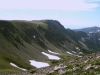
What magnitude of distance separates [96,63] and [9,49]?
447 feet

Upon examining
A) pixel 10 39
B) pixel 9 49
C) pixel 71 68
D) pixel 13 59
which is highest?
pixel 10 39

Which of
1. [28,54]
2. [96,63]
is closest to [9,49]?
[28,54]

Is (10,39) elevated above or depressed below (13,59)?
above

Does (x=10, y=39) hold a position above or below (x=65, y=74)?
above

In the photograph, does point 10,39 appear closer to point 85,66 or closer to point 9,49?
point 9,49

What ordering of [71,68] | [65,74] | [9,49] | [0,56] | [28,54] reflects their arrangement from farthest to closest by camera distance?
[28,54], [9,49], [0,56], [71,68], [65,74]

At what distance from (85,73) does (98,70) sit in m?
1.45

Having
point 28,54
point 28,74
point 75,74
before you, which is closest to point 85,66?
point 75,74

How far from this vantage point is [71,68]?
33344mm

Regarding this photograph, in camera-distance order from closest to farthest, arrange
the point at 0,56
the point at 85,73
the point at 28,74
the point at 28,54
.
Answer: the point at 85,73
the point at 28,74
the point at 0,56
the point at 28,54

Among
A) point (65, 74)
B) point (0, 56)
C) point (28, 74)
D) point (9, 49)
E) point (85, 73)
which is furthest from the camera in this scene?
point (9, 49)

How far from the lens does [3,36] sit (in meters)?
189

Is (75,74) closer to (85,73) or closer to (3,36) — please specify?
(85,73)

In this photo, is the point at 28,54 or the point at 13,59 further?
the point at 28,54
